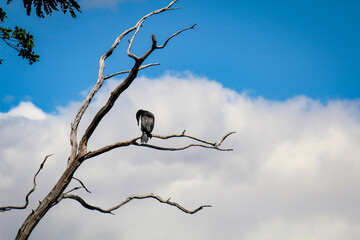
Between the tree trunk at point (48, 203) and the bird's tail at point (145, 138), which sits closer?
the tree trunk at point (48, 203)

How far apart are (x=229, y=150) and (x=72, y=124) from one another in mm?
3619

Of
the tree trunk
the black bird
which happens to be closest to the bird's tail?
the black bird

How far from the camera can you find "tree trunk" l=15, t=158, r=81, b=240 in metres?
8.21

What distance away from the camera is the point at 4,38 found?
1076 cm

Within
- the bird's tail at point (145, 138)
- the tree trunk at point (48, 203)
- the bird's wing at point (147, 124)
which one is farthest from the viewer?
the bird's wing at point (147, 124)

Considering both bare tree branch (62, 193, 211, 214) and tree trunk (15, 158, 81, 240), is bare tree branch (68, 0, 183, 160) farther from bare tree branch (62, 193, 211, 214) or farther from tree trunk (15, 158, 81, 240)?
bare tree branch (62, 193, 211, 214)

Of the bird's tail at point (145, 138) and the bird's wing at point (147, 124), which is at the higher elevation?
the bird's wing at point (147, 124)

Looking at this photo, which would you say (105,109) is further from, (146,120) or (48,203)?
(146,120)

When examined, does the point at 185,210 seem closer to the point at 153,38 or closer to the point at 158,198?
the point at 158,198

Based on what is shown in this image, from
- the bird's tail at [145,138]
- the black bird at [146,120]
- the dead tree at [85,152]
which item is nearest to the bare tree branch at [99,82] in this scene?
the dead tree at [85,152]

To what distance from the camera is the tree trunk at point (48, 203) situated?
821cm

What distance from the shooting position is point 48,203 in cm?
847

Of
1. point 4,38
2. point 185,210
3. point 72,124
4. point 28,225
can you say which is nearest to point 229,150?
point 185,210

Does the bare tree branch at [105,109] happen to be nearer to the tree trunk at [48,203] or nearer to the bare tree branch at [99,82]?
the bare tree branch at [99,82]
